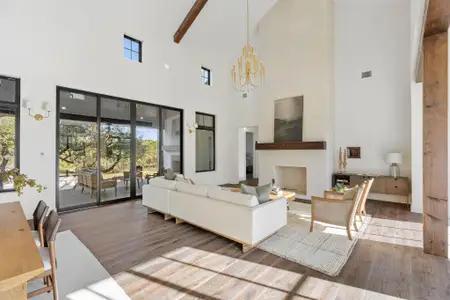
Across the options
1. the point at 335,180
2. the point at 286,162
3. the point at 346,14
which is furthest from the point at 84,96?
the point at 346,14

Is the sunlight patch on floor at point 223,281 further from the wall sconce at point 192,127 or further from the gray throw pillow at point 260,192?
the wall sconce at point 192,127

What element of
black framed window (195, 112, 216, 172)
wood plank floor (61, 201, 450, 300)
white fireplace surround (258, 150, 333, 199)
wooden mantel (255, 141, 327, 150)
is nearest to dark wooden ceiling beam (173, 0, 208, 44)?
black framed window (195, 112, 216, 172)

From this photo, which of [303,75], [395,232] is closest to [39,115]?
[303,75]

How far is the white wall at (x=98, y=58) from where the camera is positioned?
455 centimetres

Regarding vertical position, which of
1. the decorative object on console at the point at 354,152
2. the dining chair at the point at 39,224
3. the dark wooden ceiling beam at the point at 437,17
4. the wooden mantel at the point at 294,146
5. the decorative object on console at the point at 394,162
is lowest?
→ the dining chair at the point at 39,224

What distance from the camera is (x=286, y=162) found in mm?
7074

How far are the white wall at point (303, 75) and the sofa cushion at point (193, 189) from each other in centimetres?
392

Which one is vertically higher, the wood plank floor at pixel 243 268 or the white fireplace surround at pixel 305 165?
the white fireplace surround at pixel 305 165

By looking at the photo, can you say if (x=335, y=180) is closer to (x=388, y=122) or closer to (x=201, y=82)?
(x=388, y=122)

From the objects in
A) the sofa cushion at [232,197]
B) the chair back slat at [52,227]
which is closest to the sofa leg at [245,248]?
the sofa cushion at [232,197]

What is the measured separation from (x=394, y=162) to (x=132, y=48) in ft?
25.3

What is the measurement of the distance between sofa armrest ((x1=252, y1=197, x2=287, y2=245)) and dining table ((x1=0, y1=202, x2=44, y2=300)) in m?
2.33

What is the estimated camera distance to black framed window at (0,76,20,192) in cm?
441

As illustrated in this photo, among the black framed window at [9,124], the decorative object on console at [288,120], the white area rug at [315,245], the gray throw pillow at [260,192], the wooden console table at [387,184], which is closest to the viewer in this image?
the white area rug at [315,245]
